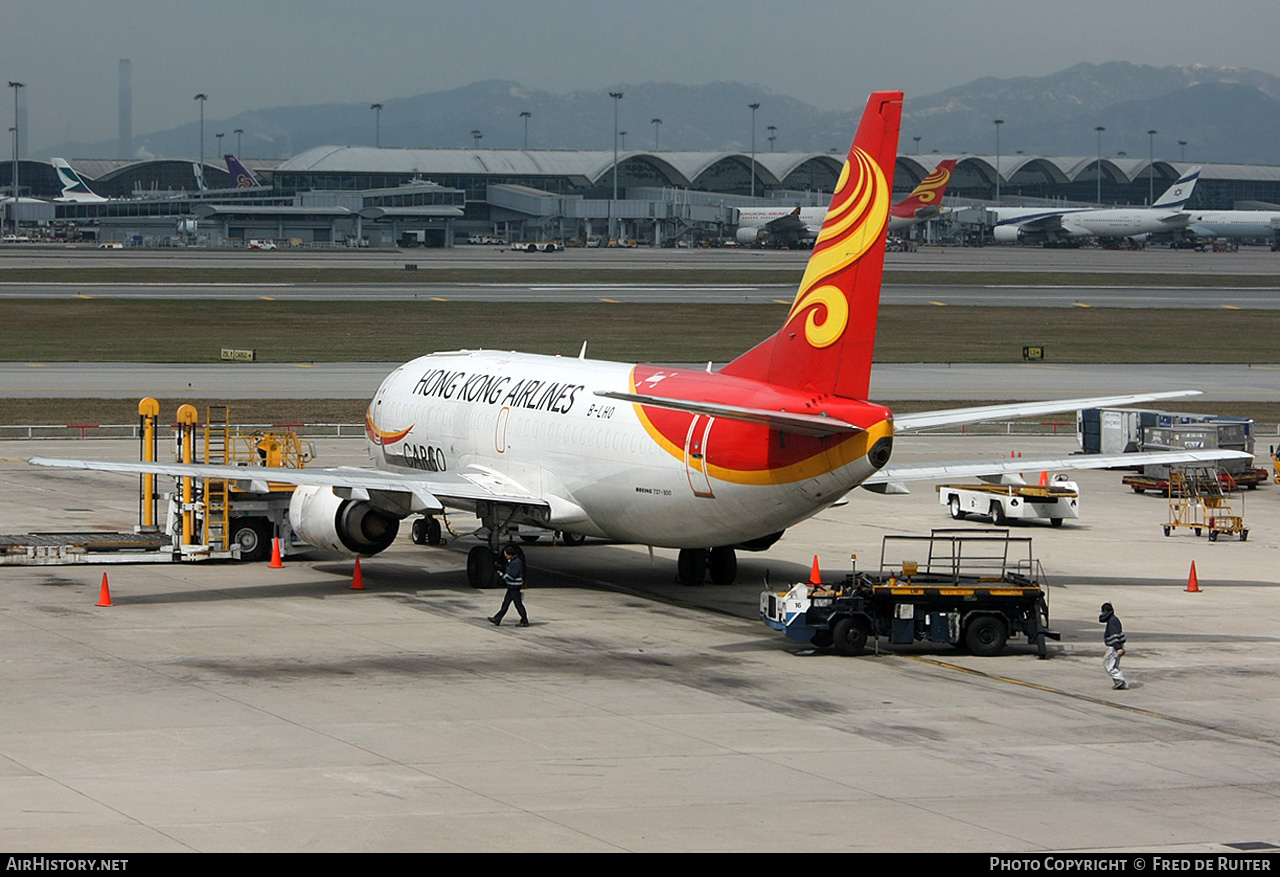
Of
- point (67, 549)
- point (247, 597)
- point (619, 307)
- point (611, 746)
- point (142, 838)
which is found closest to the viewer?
point (142, 838)

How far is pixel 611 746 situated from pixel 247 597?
1598cm

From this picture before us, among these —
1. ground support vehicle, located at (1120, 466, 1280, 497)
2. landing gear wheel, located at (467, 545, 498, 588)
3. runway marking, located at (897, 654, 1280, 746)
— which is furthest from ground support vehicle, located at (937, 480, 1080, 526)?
runway marking, located at (897, 654, 1280, 746)

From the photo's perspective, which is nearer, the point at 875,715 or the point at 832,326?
the point at 875,715

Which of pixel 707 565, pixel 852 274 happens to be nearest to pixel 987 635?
pixel 852 274

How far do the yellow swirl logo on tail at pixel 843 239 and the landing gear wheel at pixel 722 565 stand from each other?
8105 millimetres

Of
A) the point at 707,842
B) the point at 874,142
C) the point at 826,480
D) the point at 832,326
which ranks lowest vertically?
the point at 707,842

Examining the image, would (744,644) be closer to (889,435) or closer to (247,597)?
(889,435)

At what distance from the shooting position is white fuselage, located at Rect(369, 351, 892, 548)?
34.6m

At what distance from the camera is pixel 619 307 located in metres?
128

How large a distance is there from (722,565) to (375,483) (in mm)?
8741

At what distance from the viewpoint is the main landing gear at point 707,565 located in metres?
40.6

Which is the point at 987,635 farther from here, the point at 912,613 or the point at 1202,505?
the point at 1202,505

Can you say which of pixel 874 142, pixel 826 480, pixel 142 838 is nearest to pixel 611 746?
pixel 142 838

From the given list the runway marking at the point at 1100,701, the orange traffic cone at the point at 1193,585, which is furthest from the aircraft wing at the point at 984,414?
the runway marking at the point at 1100,701
